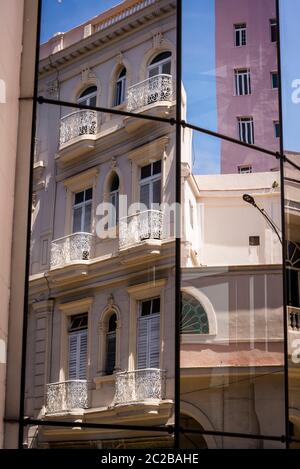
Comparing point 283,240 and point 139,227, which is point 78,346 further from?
Result: point 283,240

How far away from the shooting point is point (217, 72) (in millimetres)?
13555

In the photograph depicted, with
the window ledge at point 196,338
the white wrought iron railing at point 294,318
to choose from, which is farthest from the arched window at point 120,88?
the white wrought iron railing at point 294,318

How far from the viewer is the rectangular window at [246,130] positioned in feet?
44.0

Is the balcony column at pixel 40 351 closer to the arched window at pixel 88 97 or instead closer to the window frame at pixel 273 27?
the arched window at pixel 88 97

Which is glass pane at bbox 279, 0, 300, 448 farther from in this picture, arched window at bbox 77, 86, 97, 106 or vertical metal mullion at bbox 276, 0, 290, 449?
arched window at bbox 77, 86, 97, 106

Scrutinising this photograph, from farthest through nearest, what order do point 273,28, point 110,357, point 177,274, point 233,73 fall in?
point 273,28 → point 233,73 → point 177,274 → point 110,357

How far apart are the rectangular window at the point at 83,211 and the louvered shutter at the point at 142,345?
51.3 inches

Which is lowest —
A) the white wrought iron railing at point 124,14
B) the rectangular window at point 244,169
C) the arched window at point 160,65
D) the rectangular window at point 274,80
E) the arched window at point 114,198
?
the arched window at point 114,198

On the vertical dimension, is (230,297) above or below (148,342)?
above

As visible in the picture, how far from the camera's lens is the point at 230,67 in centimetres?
1367

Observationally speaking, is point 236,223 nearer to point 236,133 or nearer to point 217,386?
point 236,133

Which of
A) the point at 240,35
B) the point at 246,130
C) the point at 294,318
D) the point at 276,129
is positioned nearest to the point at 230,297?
the point at 294,318

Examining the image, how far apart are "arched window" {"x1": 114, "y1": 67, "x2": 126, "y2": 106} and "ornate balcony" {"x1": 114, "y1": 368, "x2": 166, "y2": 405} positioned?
10.7 ft

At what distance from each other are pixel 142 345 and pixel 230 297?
1.34 metres
